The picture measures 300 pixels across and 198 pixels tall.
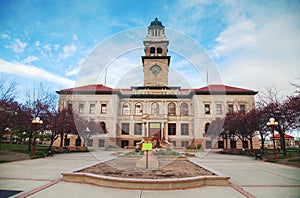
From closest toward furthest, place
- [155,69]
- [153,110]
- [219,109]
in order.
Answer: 1. [219,109]
2. [153,110]
3. [155,69]

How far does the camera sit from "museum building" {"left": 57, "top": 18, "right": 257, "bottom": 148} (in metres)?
37.8

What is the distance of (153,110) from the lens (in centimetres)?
A: 3959

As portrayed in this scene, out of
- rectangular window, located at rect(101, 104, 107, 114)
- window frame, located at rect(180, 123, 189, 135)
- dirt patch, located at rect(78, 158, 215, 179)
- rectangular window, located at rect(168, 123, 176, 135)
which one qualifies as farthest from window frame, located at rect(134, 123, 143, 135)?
dirt patch, located at rect(78, 158, 215, 179)

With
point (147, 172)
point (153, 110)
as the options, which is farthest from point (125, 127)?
point (147, 172)

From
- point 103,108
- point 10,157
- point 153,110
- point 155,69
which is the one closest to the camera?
point 10,157

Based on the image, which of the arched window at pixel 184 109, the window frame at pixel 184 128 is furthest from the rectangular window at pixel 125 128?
the arched window at pixel 184 109

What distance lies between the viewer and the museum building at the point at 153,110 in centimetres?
3775

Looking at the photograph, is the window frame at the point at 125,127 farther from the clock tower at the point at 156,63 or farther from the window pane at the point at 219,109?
the window pane at the point at 219,109

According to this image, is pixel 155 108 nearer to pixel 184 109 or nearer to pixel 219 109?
pixel 184 109

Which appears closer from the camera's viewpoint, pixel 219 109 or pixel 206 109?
pixel 219 109

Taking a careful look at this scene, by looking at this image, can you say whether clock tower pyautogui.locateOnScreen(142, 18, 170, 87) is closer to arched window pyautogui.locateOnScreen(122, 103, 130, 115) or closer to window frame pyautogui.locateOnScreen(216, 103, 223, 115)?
arched window pyautogui.locateOnScreen(122, 103, 130, 115)

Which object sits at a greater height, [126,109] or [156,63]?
[156,63]

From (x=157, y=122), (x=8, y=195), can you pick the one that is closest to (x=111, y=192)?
(x=8, y=195)

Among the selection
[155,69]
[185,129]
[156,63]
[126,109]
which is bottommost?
[185,129]
